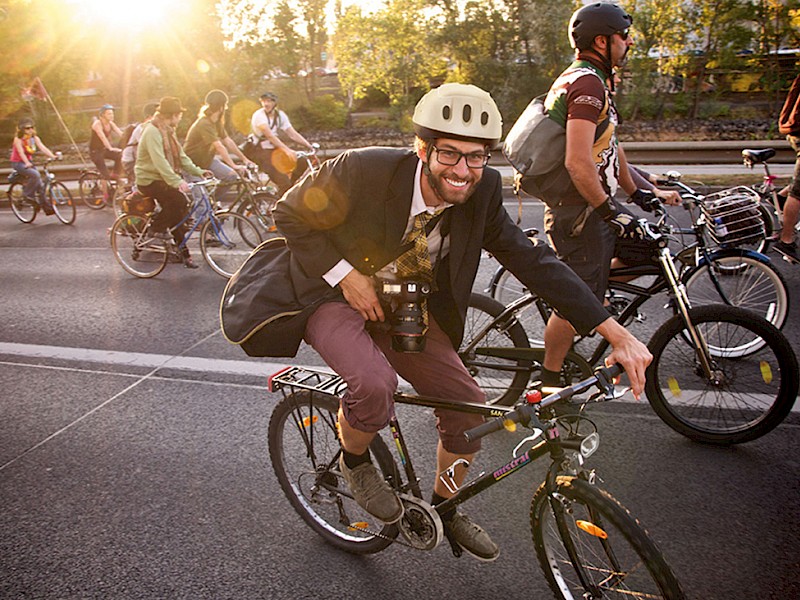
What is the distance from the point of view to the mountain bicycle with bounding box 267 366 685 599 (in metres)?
2.23

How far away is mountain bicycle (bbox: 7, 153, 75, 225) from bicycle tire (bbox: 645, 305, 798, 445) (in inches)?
438

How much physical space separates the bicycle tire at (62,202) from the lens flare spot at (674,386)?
1113cm

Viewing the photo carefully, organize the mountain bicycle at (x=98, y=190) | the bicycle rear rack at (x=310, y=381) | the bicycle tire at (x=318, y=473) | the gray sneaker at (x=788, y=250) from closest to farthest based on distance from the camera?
the bicycle rear rack at (x=310, y=381) < the bicycle tire at (x=318, y=473) < the gray sneaker at (x=788, y=250) < the mountain bicycle at (x=98, y=190)

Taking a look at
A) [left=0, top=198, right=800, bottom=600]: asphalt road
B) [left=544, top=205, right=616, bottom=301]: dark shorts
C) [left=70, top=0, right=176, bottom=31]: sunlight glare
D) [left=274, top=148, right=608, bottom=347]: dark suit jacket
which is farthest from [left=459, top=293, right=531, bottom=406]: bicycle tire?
[left=70, top=0, right=176, bottom=31]: sunlight glare

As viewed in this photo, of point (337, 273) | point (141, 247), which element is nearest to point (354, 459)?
point (337, 273)

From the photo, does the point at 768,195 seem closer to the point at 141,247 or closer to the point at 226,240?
the point at 226,240

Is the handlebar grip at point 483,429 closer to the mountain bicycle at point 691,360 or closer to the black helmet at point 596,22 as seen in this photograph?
the mountain bicycle at point 691,360

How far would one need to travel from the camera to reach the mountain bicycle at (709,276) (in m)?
4.41

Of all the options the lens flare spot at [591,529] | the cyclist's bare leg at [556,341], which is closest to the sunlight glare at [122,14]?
the cyclist's bare leg at [556,341]

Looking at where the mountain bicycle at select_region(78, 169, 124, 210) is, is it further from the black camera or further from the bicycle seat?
the black camera

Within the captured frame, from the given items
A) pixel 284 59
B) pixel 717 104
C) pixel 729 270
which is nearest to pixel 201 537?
pixel 729 270

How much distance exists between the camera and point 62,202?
1298 centimetres

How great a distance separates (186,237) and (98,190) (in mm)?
6626

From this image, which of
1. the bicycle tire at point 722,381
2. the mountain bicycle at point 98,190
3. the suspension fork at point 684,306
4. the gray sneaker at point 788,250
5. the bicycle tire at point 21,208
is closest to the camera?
the bicycle tire at point 722,381
